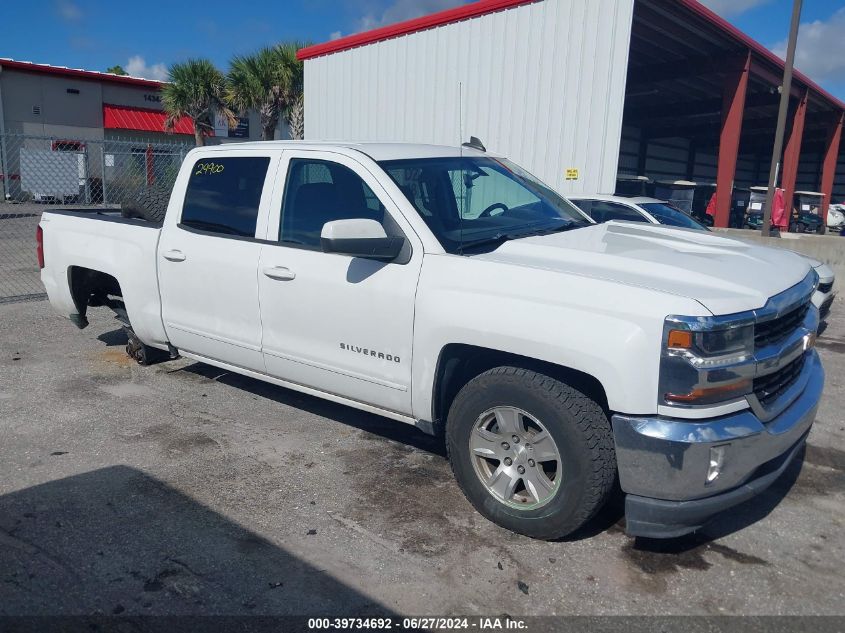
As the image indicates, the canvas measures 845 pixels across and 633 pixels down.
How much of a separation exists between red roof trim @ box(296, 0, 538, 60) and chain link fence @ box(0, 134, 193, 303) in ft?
13.4

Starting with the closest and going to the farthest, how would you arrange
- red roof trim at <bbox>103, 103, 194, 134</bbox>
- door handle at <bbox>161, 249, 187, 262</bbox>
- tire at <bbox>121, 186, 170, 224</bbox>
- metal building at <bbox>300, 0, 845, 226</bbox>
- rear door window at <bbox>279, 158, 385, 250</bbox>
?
1. rear door window at <bbox>279, 158, 385, 250</bbox>
2. door handle at <bbox>161, 249, 187, 262</bbox>
3. tire at <bbox>121, 186, 170, 224</bbox>
4. metal building at <bbox>300, 0, 845, 226</bbox>
5. red roof trim at <bbox>103, 103, 194, 134</bbox>

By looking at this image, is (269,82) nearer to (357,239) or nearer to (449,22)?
(449,22)

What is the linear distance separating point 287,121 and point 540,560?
26645 millimetres

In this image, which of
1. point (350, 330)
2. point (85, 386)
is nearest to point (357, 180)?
point (350, 330)

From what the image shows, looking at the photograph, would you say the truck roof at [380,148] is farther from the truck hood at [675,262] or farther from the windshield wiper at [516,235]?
the truck hood at [675,262]

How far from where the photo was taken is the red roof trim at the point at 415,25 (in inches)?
496

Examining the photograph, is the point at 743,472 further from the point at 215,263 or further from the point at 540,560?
the point at 215,263

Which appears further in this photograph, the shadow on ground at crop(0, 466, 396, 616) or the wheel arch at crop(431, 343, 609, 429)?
the wheel arch at crop(431, 343, 609, 429)

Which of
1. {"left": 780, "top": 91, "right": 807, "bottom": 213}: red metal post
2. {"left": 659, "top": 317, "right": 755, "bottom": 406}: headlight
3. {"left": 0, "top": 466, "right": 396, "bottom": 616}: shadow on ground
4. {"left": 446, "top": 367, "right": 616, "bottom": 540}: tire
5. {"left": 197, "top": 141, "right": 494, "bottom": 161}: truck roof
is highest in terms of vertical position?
{"left": 780, "top": 91, "right": 807, "bottom": 213}: red metal post

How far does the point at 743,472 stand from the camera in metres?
3.04

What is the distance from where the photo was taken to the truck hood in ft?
10.1

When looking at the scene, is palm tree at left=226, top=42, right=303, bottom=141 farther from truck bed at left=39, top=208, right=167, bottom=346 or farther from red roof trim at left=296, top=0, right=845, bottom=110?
truck bed at left=39, top=208, right=167, bottom=346

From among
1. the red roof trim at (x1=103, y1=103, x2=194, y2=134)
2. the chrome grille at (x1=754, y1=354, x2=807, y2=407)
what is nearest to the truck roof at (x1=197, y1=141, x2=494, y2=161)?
the chrome grille at (x1=754, y1=354, x2=807, y2=407)

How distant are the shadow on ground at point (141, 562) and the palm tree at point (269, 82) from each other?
24.5 m
